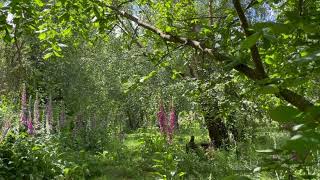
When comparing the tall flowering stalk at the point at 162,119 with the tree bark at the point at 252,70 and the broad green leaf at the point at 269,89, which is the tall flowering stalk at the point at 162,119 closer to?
the tree bark at the point at 252,70

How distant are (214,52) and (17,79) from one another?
47.7 feet

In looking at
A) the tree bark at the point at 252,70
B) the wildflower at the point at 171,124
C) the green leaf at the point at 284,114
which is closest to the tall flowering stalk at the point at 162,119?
the wildflower at the point at 171,124

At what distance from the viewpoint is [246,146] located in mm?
10734

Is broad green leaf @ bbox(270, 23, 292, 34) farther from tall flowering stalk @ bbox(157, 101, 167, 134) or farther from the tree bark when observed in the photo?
tall flowering stalk @ bbox(157, 101, 167, 134)

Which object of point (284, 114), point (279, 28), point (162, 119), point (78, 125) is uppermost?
point (78, 125)

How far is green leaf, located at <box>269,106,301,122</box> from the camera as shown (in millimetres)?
721

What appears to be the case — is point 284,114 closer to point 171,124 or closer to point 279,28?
point 279,28

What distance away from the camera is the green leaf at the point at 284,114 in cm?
72

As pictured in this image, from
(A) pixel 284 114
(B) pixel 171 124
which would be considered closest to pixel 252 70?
(A) pixel 284 114

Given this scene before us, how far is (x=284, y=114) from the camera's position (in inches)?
28.4

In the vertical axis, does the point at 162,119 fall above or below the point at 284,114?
above

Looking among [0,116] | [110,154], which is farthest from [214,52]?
[110,154]

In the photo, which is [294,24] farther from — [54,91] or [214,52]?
[54,91]

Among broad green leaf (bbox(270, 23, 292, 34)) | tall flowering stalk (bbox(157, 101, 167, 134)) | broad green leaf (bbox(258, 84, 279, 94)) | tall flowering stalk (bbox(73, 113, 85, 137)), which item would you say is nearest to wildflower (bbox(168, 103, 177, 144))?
tall flowering stalk (bbox(157, 101, 167, 134))
